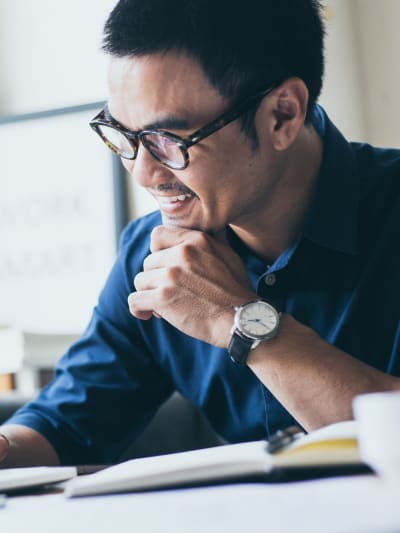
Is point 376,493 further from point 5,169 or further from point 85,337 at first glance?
point 5,169

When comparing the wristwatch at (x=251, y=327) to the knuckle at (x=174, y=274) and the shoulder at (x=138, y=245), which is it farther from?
the shoulder at (x=138, y=245)

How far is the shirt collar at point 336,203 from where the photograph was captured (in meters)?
1.15

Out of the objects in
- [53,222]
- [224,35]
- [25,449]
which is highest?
[224,35]

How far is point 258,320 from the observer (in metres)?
0.98

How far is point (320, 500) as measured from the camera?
48 centimetres

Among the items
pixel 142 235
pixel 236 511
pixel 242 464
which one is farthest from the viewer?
pixel 142 235

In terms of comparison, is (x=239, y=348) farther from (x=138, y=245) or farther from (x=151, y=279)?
(x=138, y=245)

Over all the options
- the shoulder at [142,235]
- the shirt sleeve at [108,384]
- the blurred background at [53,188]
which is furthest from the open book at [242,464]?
the blurred background at [53,188]

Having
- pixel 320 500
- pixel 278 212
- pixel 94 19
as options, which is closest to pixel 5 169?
pixel 94 19

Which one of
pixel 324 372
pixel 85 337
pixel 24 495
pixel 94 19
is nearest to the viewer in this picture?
pixel 24 495

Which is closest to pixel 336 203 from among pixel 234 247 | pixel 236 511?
pixel 234 247

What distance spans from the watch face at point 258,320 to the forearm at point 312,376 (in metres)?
0.02

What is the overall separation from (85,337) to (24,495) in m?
0.59

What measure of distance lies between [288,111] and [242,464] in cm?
72
